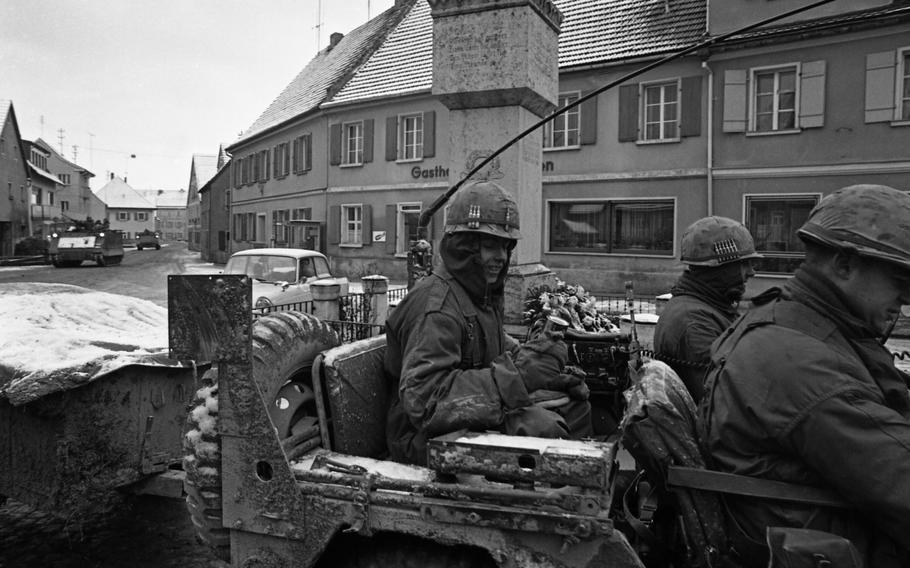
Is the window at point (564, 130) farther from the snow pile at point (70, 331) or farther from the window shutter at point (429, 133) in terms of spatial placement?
the snow pile at point (70, 331)

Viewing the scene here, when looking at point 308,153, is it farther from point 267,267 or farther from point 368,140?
point 267,267

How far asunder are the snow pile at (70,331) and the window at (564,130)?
16233 millimetres

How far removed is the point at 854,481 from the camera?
192 centimetres

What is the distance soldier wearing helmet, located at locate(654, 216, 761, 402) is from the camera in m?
4.07

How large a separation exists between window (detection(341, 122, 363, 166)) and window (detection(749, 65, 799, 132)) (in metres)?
14.5

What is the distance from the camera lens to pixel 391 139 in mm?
24859

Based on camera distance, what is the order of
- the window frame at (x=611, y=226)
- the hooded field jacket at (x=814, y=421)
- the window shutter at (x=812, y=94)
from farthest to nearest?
1. the window frame at (x=611, y=226)
2. the window shutter at (x=812, y=94)
3. the hooded field jacket at (x=814, y=421)

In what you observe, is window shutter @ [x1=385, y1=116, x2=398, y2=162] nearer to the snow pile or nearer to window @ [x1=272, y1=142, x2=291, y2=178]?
window @ [x1=272, y1=142, x2=291, y2=178]

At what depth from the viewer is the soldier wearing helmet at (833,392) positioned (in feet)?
6.29

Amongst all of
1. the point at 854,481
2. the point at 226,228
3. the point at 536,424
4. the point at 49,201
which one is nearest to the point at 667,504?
the point at 536,424

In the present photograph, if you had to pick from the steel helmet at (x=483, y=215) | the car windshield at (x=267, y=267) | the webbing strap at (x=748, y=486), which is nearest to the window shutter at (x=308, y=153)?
the car windshield at (x=267, y=267)

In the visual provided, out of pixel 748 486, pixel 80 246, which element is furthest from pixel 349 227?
pixel 748 486

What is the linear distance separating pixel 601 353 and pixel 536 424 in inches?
95.3

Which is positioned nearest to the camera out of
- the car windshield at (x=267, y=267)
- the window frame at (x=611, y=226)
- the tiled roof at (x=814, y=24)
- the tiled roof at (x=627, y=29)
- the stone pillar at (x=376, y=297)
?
the stone pillar at (x=376, y=297)
